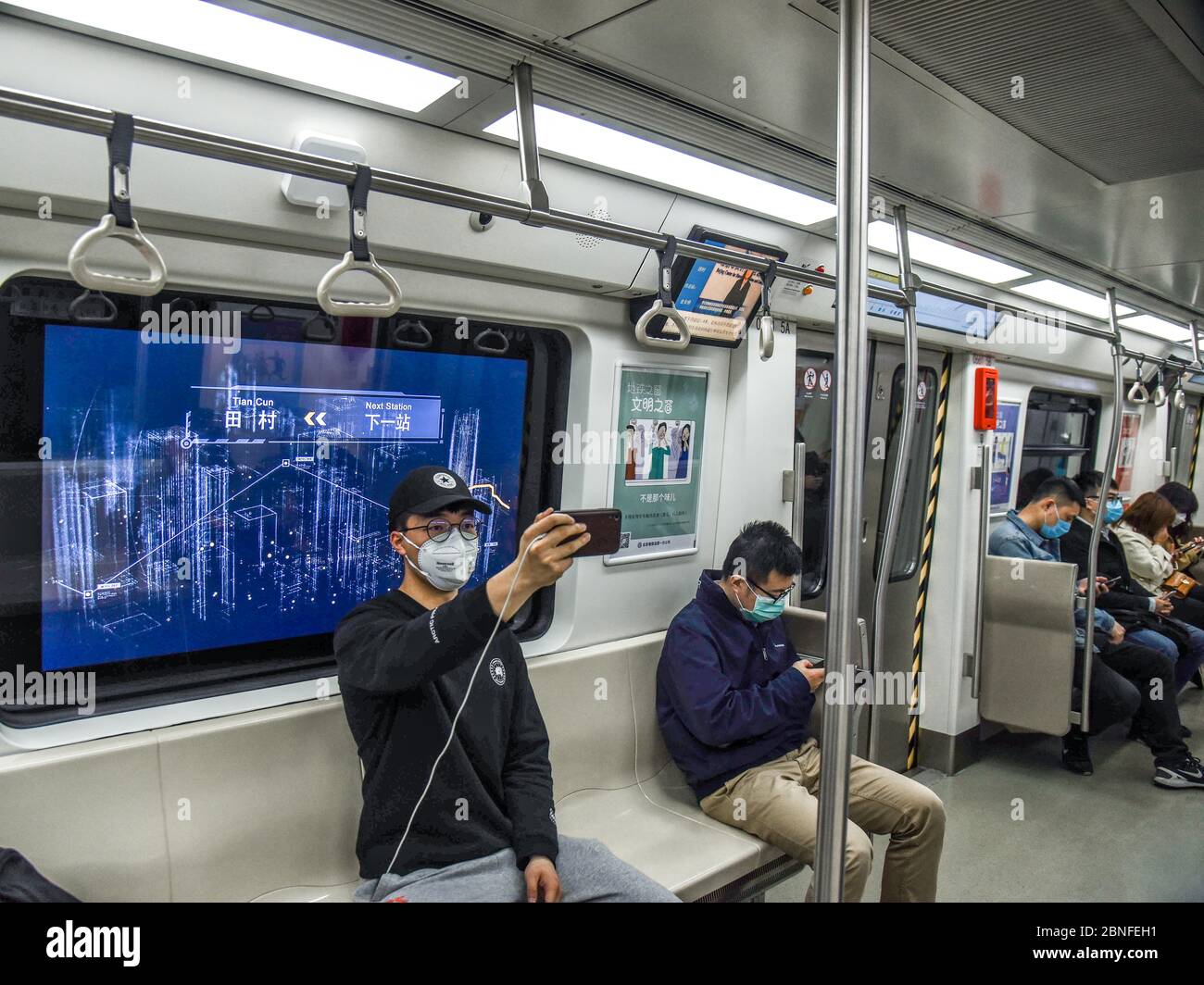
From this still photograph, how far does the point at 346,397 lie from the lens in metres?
2.72

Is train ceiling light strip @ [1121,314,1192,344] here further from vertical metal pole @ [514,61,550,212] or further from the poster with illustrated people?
vertical metal pole @ [514,61,550,212]

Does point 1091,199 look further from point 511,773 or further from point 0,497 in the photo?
point 0,497

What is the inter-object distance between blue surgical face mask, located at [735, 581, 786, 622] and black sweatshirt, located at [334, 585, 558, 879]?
110cm

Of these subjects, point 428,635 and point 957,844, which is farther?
point 957,844

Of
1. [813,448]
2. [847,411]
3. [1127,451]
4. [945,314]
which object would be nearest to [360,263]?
[847,411]

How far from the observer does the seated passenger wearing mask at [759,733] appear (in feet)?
9.62

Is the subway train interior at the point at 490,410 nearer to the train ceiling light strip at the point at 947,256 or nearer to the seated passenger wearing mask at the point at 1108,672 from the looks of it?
the train ceiling light strip at the point at 947,256

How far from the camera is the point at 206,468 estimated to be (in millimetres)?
2438

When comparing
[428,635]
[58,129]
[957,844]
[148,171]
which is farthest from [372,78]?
[957,844]

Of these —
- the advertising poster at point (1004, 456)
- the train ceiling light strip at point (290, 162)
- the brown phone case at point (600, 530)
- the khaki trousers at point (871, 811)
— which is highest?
the train ceiling light strip at point (290, 162)

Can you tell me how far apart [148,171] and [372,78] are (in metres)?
0.59

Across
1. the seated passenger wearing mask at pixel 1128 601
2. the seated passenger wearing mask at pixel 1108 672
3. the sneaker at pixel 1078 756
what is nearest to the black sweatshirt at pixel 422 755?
the seated passenger wearing mask at pixel 1108 672

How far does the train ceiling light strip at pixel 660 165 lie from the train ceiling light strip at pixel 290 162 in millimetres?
322

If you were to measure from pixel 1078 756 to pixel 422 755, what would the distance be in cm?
447
